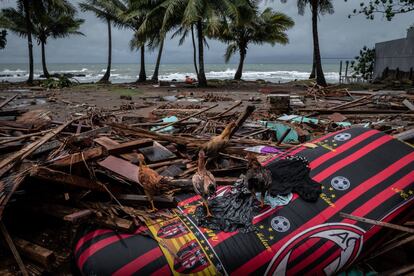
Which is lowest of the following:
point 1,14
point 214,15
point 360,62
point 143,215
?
point 143,215

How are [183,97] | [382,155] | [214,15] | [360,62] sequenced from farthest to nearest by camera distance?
1. [360,62]
2. [214,15]
3. [183,97]
4. [382,155]

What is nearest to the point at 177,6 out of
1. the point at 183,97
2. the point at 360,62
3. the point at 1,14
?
the point at 183,97

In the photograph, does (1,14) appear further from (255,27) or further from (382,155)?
(382,155)

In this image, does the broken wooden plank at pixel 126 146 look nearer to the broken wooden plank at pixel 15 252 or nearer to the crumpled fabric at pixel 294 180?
the broken wooden plank at pixel 15 252

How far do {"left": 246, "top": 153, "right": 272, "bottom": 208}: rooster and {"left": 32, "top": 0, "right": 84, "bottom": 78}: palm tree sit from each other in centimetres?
2448

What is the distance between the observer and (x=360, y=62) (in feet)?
79.6

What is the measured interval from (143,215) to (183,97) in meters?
11.3

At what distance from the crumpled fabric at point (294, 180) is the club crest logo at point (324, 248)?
33cm

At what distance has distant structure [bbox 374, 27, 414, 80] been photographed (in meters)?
19.2

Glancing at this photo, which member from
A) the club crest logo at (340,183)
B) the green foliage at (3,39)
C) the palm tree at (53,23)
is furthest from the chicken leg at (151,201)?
the green foliage at (3,39)

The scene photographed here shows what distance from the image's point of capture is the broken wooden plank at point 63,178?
251cm

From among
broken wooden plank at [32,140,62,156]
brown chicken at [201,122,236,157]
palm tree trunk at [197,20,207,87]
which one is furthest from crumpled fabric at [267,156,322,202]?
palm tree trunk at [197,20,207,87]

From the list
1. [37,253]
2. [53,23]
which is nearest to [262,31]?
[53,23]

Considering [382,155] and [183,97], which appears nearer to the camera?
[382,155]
